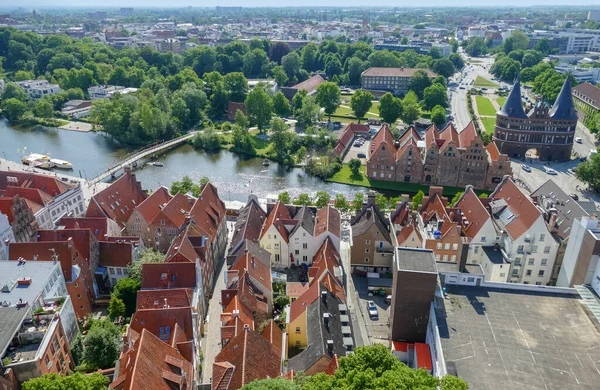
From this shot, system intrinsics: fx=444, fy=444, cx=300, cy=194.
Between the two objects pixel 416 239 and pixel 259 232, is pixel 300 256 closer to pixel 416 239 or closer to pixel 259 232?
pixel 259 232

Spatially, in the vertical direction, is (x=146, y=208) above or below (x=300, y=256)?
above

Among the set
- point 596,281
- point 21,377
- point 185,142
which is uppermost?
point 596,281

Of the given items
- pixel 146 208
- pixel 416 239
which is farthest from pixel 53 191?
pixel 416 239

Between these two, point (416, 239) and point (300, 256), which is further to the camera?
point (300, 256)

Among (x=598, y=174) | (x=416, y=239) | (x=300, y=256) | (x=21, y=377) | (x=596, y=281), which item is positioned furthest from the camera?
(x=598, y=174)

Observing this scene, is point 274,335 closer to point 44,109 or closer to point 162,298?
point 162,298

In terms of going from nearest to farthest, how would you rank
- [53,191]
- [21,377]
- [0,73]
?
[21,377], [53,191], [0,73]

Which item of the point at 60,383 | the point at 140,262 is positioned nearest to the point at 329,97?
the point at 140,262
